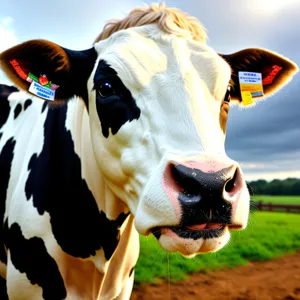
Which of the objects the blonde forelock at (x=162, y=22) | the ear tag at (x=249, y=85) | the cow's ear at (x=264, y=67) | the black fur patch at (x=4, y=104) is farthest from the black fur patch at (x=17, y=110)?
the ear tag at (x=249, y=85)

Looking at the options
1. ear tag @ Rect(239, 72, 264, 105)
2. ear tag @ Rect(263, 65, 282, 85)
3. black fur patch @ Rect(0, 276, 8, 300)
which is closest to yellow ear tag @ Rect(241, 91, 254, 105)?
ear tag @ Rect(239, 72, 264, 105)

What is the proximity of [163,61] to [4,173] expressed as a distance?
209 centimetres

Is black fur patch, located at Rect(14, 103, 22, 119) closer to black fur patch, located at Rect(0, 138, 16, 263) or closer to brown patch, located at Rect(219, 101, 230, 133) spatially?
black fur patch, located at Rect(0, 138, 16, 263)

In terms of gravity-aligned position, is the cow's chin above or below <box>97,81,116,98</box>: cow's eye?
below

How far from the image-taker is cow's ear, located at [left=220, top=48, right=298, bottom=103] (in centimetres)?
328

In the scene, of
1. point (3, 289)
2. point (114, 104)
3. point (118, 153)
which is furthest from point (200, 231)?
point (3, 289)

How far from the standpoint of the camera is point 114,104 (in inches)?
95.2

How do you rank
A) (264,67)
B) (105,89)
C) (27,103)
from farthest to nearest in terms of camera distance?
(27,103) → (264,67) → (105,89)

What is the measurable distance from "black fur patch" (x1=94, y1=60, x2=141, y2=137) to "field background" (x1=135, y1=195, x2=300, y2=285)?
329cm

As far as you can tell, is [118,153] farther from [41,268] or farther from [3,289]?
→ [3,289]

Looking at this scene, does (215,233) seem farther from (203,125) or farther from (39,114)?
(39,114)

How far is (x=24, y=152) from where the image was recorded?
11.5 ft

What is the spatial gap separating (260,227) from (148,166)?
44.2 feet

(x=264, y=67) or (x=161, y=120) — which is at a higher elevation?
(x=161, y=120)
